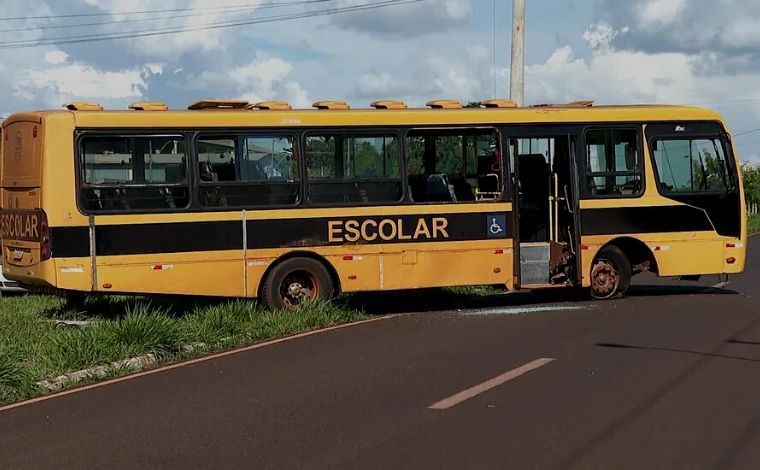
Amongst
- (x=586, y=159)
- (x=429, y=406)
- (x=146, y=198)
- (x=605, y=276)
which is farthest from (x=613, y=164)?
(x=429, y=406)

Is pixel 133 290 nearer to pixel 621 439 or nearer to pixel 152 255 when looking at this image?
pixel 152 255

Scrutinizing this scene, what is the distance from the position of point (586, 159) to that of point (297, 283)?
16.1ft

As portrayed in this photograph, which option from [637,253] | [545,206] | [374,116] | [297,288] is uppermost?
[374,116]

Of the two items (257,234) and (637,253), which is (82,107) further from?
(637,253)

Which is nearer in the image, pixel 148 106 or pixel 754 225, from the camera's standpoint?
pixel 148 106


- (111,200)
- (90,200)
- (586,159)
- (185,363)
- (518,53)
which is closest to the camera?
(185,363)

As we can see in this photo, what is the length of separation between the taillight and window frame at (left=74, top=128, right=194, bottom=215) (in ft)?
1.52

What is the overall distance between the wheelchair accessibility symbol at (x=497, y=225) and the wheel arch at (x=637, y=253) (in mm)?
1725

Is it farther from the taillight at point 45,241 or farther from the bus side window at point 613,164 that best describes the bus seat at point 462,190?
the taillight at point 45,241

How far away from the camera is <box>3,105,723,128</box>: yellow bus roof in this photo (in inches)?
502

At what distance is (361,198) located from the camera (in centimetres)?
1379

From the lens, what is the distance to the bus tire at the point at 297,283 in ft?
43.9

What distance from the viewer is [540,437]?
22.1 ft

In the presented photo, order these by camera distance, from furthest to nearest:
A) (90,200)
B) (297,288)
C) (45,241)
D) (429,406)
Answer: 1. (297,288)
2. (90,200)
3. (45,241)
4. (429,406)
